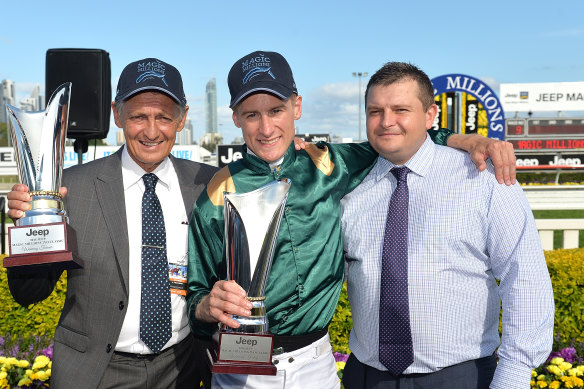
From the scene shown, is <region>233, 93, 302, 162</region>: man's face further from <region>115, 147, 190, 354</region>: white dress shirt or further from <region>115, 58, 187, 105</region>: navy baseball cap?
<region>115, 147, 190, 354</region>: white dress shirt

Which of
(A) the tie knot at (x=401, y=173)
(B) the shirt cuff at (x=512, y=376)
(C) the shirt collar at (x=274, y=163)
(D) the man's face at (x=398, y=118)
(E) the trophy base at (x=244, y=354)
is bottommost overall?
(B) the shirt cuff at (x=512, y=376)

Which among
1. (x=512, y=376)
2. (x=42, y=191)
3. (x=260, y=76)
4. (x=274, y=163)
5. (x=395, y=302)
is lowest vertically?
(x=512, y=376)

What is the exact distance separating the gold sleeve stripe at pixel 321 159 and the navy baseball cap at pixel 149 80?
2.27ft

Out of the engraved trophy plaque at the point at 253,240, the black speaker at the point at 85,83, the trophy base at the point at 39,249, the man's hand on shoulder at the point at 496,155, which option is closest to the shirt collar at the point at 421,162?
the man's hand on shoulder at the point at 496,155

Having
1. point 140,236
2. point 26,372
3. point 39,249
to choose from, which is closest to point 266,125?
point 140,236

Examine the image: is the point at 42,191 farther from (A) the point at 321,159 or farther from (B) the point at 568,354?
(B) the point at 568,354

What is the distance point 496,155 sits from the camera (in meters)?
2.38

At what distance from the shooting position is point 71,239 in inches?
93.2

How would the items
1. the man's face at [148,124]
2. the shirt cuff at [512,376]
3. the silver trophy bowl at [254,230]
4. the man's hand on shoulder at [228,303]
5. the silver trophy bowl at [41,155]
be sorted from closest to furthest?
the man's hand on shoulder at [228,303] < the silver trophy bowl at [254,230] < the shirt cuff at [512,376] < the silver trophy bowl at [41,155] < the man's face at [148,124]

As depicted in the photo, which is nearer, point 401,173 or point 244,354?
point 244,354

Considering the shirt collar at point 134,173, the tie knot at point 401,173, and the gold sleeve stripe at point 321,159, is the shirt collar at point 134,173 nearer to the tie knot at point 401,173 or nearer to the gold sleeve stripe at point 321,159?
the gold sleeve stripe at point 321,159

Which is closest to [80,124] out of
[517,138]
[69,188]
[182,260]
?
[69,188]

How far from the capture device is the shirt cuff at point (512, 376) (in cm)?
218

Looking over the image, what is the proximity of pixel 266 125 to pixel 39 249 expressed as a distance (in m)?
1.06
